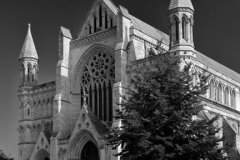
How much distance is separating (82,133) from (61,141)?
2.89 metres

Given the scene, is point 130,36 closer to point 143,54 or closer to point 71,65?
point 143,54

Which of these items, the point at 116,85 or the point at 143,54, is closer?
the point at 116,85

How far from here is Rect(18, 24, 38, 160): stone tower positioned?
52.9 m

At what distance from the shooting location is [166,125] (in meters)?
27.9

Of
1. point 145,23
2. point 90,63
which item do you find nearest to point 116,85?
point 90,63

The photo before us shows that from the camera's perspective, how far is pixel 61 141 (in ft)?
155

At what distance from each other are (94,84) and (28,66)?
30.7 ft

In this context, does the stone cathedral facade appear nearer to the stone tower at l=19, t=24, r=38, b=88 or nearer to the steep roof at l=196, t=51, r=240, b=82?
the stone tower at l=19, t=24, r=38, b=88

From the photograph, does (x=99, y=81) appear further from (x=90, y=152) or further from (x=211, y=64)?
(x=211, y=64)

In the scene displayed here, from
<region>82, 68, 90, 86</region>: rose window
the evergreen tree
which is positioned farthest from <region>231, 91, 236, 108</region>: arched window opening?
the evergreen tree

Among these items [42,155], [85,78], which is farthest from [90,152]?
[85,78]

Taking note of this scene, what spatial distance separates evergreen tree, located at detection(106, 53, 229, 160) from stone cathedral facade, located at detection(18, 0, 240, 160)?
11656 mm

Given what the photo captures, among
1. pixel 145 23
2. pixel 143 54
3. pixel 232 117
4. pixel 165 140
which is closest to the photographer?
pixel 165 140

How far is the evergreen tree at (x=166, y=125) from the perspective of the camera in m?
27.2
